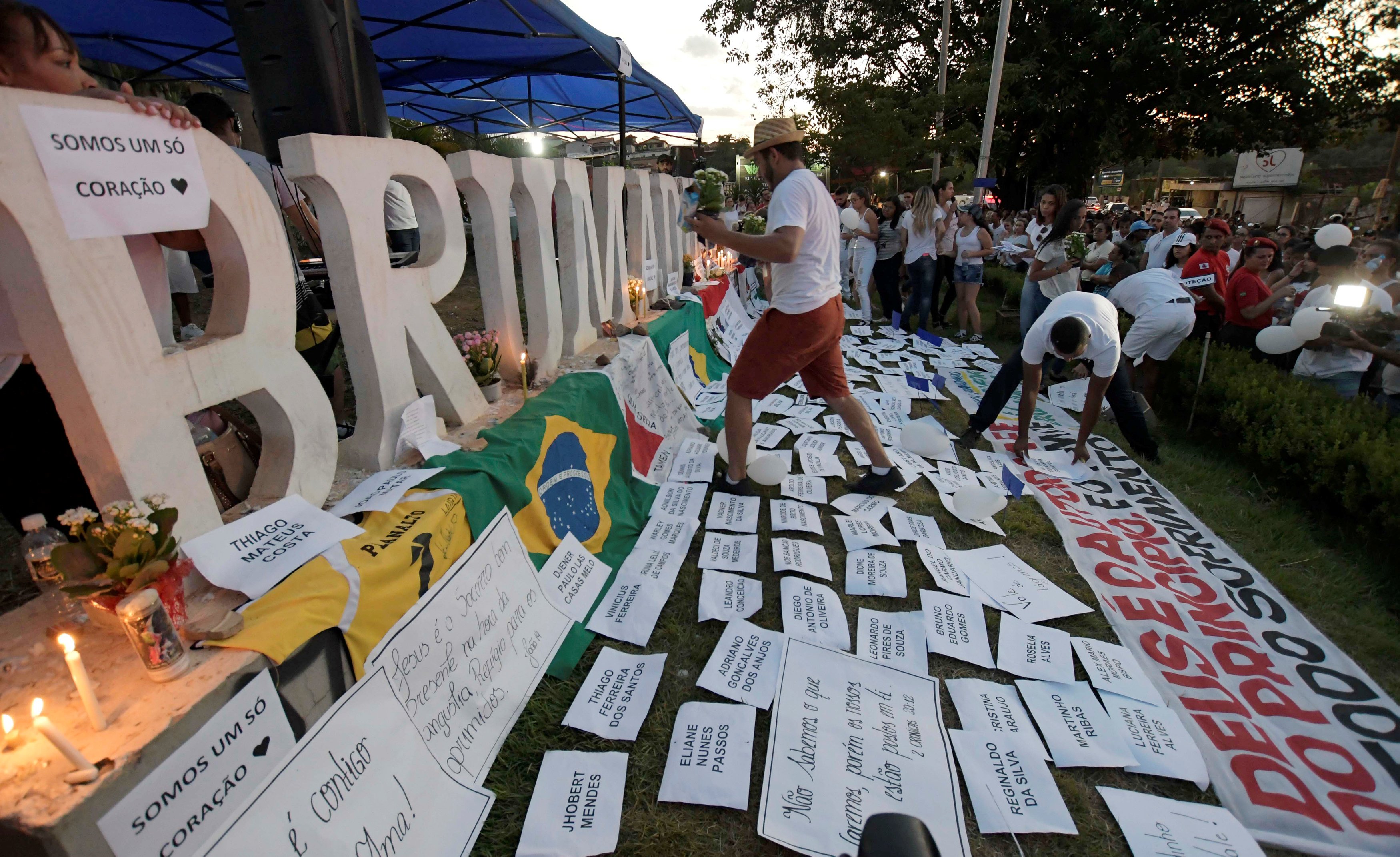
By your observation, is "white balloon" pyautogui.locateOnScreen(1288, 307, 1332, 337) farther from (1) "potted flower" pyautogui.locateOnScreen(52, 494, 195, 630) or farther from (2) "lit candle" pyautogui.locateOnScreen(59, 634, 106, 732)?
(2) "lit candle" pyautogui.locateOnScreen(59, 634, 106, 732)

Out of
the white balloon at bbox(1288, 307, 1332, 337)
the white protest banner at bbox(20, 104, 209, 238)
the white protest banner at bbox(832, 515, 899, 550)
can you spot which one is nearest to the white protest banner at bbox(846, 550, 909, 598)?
the white protest banner at bbox(832, 515, 899, 550)

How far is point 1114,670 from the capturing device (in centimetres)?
210

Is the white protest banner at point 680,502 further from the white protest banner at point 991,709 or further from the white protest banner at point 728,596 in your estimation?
the white protest banner at point 991,709

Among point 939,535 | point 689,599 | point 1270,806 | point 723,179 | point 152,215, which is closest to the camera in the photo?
point 152,215

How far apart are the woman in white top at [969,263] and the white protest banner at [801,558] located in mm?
4944

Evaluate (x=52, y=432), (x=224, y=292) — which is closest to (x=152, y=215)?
(x=224, y=292)

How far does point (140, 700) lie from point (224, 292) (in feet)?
3.51

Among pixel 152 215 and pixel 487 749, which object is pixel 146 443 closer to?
pixel 152 215

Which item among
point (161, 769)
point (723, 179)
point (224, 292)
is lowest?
point (161, 769)

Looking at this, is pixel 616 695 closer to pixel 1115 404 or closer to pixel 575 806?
pixel 575 806

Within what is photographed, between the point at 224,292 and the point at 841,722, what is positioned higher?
the point at 224,292

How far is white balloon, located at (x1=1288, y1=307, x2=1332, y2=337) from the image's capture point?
378 centimetres

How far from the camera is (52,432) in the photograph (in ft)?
5.42

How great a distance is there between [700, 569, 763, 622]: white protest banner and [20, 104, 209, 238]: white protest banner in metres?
1.99
